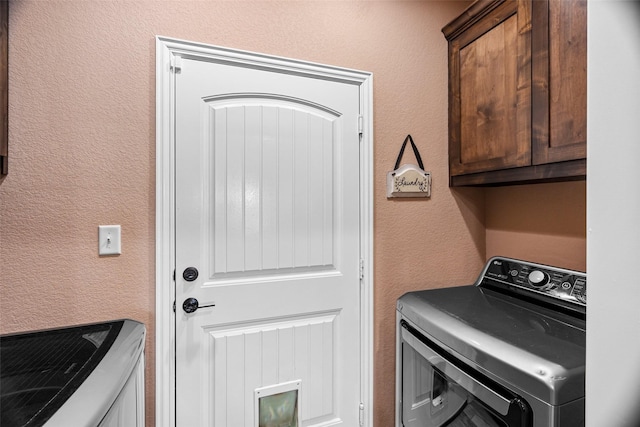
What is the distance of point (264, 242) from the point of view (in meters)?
1.49

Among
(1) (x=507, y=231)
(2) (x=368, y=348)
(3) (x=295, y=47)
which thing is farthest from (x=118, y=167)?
(1) (x=507, y=231)

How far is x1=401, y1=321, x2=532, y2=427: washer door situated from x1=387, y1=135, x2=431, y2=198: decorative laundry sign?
2.20ft

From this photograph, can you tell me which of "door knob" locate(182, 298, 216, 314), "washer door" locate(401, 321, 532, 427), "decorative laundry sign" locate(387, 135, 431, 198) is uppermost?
"decorative laundry sign" locate(387, 135, 431, 198)

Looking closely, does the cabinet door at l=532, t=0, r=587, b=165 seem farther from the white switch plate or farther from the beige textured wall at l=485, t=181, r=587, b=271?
the white switch plate

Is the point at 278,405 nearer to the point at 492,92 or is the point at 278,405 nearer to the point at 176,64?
the point at 176,64

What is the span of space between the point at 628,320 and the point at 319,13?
5.64ft

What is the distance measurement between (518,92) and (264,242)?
4.23 feet

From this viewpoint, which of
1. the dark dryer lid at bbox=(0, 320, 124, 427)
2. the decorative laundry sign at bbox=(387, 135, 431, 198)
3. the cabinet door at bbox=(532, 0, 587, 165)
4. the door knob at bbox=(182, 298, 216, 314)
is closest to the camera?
the dark dryer lid at bbox=(0, 320, 124, 427)

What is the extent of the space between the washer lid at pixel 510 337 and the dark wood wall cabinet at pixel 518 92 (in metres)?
0.55

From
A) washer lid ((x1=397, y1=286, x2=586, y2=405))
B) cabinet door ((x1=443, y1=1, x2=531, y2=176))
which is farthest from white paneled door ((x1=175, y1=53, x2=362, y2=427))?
cabinet door ((x1=443, y1=1, x2=531, y2=176))

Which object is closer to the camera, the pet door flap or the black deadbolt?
the black deadbolt

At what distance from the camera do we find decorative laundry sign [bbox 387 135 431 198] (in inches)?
67.1

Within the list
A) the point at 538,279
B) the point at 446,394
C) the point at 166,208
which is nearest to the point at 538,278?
the point at 538,279

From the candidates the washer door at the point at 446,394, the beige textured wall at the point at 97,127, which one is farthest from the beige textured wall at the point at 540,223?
the washer door at the point at 446,394
